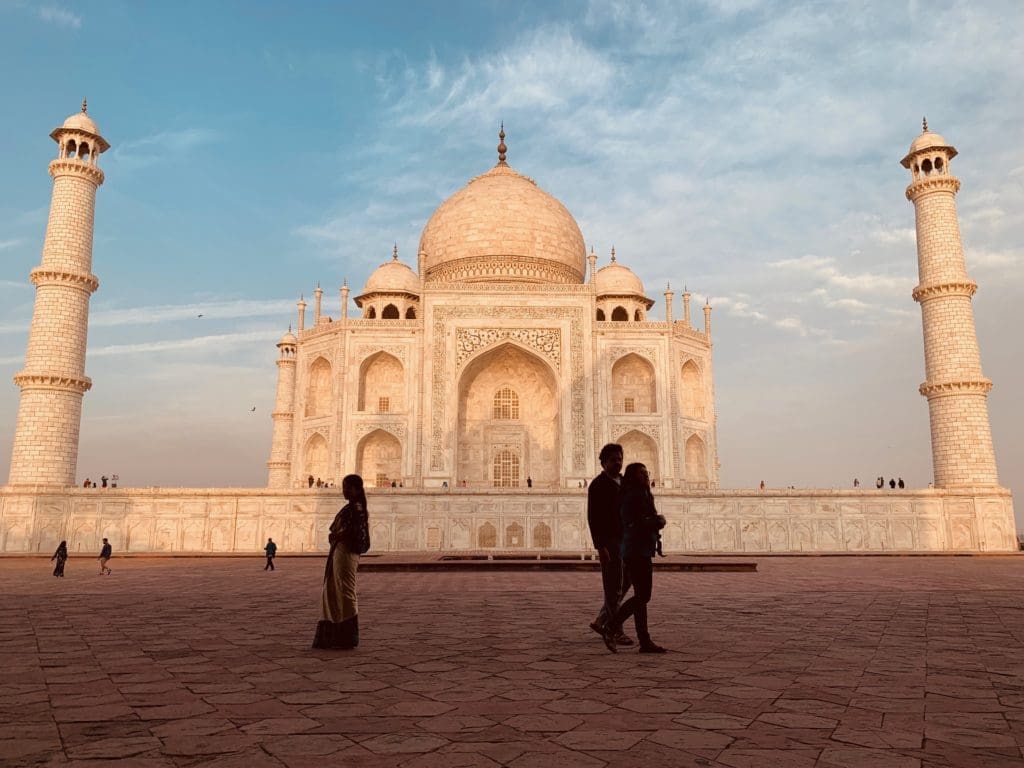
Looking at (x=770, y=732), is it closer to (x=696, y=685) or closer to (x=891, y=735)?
(x=891, y=735)

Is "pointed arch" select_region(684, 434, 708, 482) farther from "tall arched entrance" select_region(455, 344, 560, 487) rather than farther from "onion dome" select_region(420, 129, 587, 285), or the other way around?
"onion dome" select_region(420, 129, 587, 285)

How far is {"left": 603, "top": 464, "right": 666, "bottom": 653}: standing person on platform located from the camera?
490 centimetres

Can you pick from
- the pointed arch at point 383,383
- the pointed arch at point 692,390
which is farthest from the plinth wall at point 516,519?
the pointed arch at point 692,390

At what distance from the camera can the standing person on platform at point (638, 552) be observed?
4.90 meters

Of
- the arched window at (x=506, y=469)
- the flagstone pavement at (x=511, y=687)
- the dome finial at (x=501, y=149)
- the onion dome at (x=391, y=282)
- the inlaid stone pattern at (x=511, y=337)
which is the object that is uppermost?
the dome finial at (x=501, y=149)

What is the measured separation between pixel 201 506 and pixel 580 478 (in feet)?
38.5

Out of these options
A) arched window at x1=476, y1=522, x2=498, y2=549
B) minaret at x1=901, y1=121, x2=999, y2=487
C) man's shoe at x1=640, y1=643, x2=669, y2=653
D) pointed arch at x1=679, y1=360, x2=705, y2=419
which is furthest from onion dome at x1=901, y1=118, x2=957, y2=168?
man's shoe at x1=640, y1=643, x2=669, y2=653

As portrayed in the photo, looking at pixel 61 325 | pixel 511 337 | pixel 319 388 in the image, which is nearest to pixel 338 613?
pixel 61 325

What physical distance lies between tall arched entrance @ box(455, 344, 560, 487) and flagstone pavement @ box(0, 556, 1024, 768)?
20.8 meters

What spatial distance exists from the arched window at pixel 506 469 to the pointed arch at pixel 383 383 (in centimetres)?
412

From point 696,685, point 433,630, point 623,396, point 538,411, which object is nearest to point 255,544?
point 538,411

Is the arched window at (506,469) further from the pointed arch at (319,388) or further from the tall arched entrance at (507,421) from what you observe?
the pointed arch at (319,388)

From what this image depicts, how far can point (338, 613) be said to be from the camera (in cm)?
510

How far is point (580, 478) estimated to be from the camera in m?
26.2
